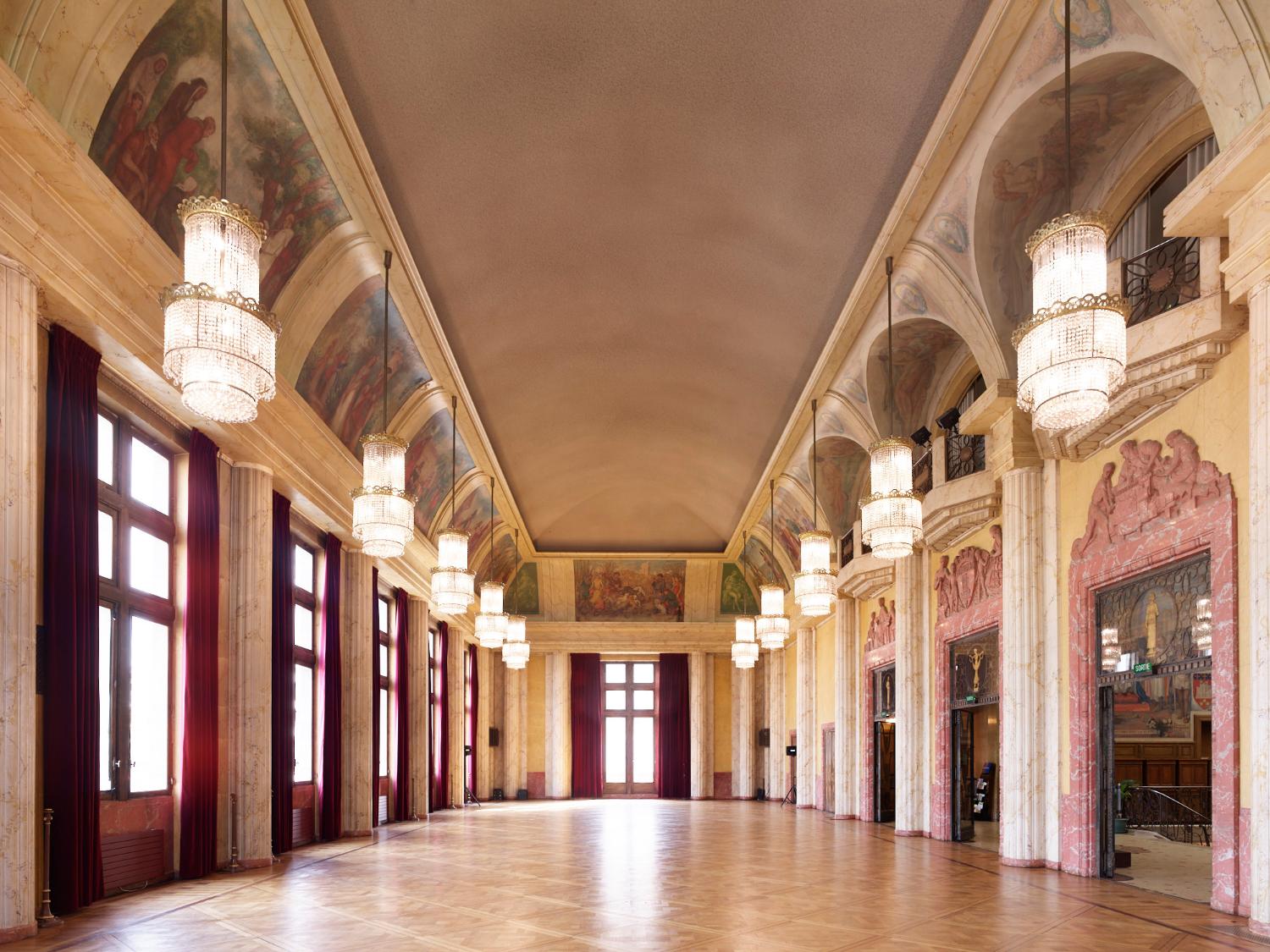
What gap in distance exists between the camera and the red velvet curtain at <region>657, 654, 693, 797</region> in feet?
112

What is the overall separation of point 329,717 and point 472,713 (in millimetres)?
15820

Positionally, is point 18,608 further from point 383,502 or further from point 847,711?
point 847,711

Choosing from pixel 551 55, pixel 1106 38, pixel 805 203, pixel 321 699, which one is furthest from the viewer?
pixel 321 699

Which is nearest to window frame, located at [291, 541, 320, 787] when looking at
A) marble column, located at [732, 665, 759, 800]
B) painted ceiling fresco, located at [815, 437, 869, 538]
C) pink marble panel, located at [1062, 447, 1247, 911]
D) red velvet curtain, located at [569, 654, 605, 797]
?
painted ceiling fresco, located at [815, 437, 869, 538]

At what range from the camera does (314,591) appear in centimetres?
1727

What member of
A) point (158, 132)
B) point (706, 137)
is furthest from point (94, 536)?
point (706, 137)

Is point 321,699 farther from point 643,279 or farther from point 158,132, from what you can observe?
point 158,132

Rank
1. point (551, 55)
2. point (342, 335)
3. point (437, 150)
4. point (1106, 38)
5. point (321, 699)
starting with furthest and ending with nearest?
point (321, 699) → point (342, 335) → point (437, 150) → point (551, 55) → point (1106, 38)

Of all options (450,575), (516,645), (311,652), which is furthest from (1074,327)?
(516,645)

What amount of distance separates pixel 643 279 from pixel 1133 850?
10.4 metres

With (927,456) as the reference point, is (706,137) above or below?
above

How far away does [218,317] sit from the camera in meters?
6.62

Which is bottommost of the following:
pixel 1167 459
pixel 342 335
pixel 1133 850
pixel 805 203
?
pixel 1133 850

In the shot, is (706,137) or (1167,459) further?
(706,137)
